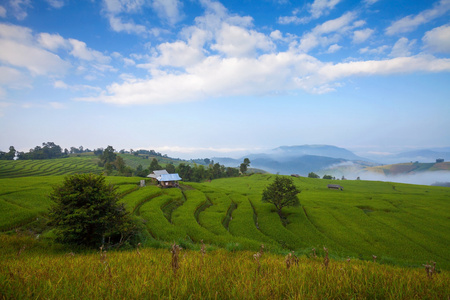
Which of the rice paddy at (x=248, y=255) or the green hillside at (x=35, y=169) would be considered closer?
the rice paddy at (x=248, y=255)

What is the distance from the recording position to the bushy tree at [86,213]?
14055mm

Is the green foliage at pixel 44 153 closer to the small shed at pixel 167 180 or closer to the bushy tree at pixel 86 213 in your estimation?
the small shed at pixel 167 180

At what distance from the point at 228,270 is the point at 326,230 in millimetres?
32738

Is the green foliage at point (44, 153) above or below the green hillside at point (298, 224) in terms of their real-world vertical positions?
above

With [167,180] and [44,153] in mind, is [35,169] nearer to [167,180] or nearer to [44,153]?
[44,153]

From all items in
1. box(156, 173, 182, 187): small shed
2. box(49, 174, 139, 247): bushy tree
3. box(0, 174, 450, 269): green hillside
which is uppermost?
box(49, 174, 139, 247): bushy tree

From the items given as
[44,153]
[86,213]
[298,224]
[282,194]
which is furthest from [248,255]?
[44,153]

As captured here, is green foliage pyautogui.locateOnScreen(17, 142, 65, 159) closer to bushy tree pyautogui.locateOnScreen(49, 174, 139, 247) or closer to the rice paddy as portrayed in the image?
the rice paddy

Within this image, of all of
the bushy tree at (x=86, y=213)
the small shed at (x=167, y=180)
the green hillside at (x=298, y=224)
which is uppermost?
the bushy tree at (x=86, y=213)

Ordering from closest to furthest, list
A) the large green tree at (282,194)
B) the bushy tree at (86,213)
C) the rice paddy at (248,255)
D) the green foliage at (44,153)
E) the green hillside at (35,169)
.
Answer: the rice paddy at (248,255)
the bushy tree at (86,213)
the large green tree at (282,194)
the green hillside at (35,169)
the green foliage at (44,153)

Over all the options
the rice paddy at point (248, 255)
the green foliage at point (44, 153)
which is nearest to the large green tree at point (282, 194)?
the rice paddy at point (248, 255)

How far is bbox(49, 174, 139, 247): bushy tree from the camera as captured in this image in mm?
14055

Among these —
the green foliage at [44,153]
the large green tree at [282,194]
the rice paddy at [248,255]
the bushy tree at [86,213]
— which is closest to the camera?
the rice paddy at [248,255]

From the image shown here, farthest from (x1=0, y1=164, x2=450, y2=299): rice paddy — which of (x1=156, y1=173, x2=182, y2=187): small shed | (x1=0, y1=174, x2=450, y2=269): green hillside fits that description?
(x1=156, y1=173, x2=182, y2=187): small shed
